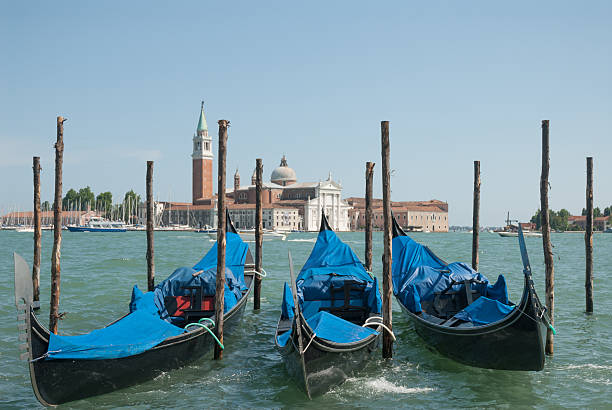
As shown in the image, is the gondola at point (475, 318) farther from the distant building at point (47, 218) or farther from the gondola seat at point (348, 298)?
the distant building at point (47, 218)

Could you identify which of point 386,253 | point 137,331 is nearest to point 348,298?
point 386,253

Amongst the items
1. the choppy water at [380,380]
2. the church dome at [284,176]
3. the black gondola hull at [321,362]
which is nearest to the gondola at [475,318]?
the choppy water at [380,380]

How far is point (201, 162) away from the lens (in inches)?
3066

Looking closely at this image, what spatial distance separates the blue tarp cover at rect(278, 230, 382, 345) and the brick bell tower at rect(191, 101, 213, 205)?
69.8 m

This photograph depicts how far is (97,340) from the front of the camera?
5.18m

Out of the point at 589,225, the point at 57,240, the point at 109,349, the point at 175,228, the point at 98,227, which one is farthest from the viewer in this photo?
the point at 175,228

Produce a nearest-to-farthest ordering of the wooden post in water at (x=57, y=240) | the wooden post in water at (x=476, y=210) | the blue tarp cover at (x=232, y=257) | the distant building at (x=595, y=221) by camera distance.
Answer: the wooden post in water at (x=57, y=240)
the blue tarp cover at (x=232, y=257)
the wooden post in water at (x=476, y=210)
the distant building at (x=595, y=221)

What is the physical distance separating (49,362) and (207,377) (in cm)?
179

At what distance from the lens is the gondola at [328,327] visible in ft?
17.2

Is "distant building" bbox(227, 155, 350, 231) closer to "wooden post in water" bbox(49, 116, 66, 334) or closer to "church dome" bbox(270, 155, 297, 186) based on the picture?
"church dome" bbox(270, 155, 297, 186)

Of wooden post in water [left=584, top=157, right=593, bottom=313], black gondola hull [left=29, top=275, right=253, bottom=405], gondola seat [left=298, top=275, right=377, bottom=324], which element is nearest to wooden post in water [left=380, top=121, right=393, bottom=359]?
gondola seat [left=298, top=275, right=377, bottom=324]

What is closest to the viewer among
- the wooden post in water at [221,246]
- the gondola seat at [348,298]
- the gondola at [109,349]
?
the gondola at [109,349]

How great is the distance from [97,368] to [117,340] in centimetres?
28

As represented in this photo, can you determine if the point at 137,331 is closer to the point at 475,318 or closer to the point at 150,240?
the point at 475,318
